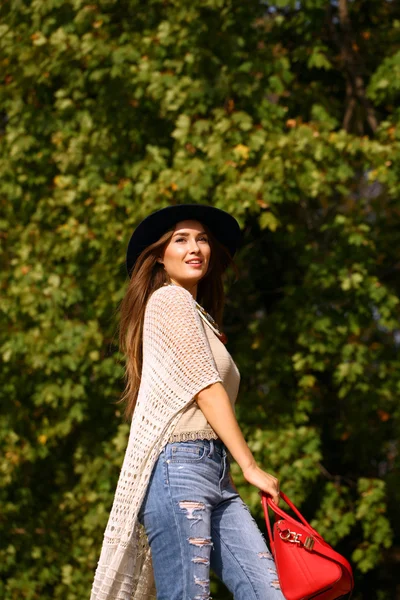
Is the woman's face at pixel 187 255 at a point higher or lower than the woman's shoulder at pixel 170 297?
higher

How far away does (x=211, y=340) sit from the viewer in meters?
3.16

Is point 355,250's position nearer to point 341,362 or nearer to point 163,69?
point 341,362

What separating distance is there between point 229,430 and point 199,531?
11.5 inches

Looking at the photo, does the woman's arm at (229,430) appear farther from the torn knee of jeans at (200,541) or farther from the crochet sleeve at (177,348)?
the torn knee of jeans at (200,541)

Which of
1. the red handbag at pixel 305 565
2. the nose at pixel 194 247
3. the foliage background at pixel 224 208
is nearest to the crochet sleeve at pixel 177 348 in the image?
the nose at pixel 194 247

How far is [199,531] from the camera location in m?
2.85

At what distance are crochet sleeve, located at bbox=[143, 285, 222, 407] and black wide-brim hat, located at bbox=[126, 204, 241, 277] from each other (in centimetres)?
30

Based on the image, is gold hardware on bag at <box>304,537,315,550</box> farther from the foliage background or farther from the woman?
the foliage background

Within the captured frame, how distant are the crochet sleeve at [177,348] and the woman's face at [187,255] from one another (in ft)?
0.60

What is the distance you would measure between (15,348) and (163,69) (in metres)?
2.22

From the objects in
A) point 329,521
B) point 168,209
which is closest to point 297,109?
point 329,521

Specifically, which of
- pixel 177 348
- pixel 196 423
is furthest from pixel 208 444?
pixel 177 348

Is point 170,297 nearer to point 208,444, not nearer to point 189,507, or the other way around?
point 208,444

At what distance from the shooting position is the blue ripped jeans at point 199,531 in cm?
284
